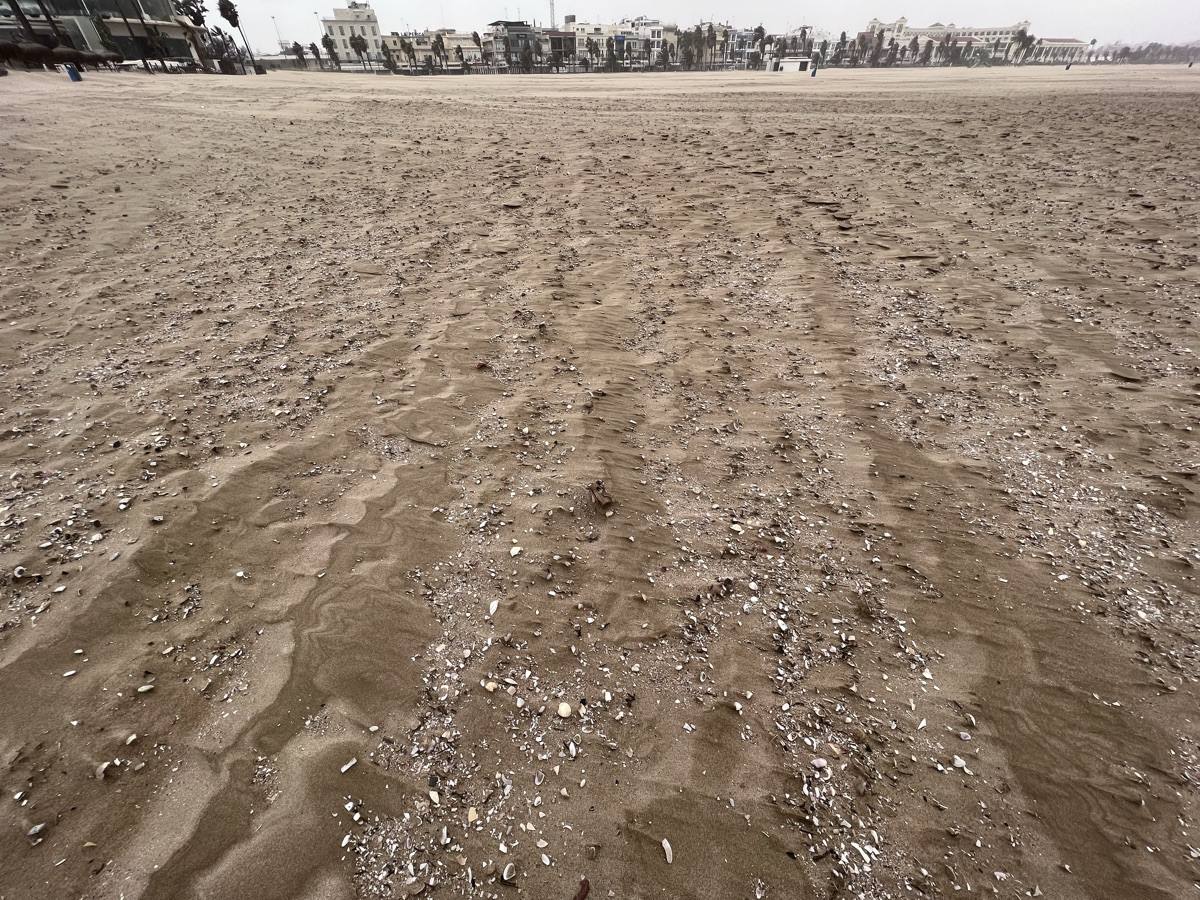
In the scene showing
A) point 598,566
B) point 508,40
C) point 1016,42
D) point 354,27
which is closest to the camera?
point 598,566

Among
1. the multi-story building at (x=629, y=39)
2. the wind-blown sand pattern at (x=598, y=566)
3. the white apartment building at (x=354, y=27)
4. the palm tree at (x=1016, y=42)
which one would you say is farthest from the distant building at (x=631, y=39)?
the wind-blown sand pattern at (x=598, y=566)

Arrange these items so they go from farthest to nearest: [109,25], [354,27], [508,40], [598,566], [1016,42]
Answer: [1016,42], [354,27], [508,40], [109,25], [598,566]

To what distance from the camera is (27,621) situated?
2.24 metres

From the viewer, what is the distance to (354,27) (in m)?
87.4

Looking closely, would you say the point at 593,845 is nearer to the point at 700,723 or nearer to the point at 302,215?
the point at 700,723

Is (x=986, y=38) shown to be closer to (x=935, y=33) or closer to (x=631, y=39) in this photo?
(x=935, y=33)

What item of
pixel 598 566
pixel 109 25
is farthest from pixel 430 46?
pixel 598 566

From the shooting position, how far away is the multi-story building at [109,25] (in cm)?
3394

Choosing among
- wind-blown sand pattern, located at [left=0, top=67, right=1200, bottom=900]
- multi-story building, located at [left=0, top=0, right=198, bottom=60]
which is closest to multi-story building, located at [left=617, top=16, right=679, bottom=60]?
multi-story building, located at [left=0, top=0, right=198, bottom=60]

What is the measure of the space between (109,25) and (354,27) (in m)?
57.8

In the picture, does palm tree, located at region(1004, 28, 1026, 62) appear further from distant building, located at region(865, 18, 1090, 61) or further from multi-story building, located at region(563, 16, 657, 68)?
multi-story building, located at region(563, 16, 657, 68)

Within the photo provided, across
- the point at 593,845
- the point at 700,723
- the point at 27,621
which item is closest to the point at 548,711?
the point at 593,845

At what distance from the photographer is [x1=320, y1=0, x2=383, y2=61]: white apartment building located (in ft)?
284

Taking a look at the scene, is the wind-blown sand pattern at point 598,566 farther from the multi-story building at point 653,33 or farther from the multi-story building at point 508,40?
the multi-story building at point 653,33
